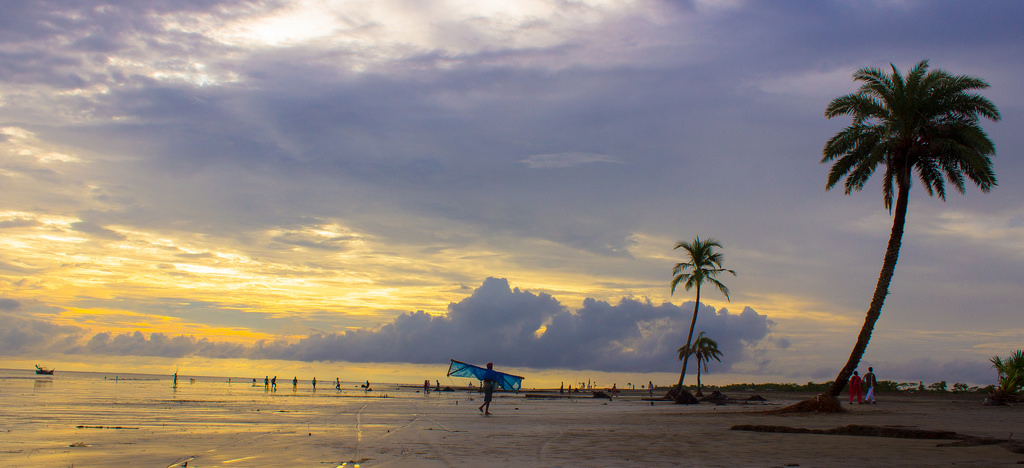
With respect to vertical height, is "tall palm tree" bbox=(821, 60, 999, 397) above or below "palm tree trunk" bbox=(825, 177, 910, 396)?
above

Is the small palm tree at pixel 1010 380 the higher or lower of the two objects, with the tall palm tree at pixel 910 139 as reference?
lower

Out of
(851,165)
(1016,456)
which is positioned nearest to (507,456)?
(1016,456)

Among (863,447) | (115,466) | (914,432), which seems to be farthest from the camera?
(914,432)

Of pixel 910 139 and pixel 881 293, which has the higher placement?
pixel 910 139

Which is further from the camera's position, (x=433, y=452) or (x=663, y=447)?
(x=663, y=447)

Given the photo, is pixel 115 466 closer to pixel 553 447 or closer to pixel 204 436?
pixel 204 436

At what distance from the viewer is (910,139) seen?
25.0 m

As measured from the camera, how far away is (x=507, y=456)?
37.6 feet

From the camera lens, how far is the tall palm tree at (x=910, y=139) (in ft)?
79.4

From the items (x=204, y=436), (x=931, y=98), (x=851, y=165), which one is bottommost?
(x=204, y=436)

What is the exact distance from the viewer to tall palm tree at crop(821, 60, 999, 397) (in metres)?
24.2

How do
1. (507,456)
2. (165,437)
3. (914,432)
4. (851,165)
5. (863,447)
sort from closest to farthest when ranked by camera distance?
(507,456)
(863,447)
(914,432)
(165,437)
(851,165)

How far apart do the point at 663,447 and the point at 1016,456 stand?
573cm

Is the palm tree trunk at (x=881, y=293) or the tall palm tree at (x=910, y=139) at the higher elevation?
the tall palm tree at (x=910, y=139)
